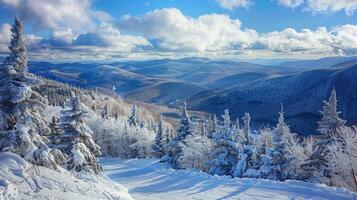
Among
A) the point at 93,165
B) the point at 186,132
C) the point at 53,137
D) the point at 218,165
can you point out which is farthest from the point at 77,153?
the point at 186,132

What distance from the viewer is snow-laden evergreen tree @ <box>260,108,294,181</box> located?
38.9 m

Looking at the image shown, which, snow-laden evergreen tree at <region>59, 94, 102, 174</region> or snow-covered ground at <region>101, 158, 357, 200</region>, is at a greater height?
snow-laden evergreen tree at <region>59, 94, 102, 174</region>

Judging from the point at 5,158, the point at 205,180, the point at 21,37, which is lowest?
the point at 205,180

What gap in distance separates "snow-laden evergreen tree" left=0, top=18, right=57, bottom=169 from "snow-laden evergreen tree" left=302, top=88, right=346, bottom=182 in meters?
26.2

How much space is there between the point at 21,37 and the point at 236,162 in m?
29.9

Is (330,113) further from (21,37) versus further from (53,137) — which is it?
(21,37)

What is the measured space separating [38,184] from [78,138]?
1154cm

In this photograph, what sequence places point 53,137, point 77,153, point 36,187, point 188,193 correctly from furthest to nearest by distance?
1. point 53,137
2. point 188,193
3. point 77,153
4. point 36,187

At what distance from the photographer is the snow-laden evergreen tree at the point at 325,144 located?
118 ft

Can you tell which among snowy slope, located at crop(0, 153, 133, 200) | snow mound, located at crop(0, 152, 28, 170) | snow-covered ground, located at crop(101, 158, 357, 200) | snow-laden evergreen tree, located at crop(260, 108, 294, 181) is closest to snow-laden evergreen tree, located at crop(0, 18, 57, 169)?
snow mound, located at crop(0, 152, 28, 170)

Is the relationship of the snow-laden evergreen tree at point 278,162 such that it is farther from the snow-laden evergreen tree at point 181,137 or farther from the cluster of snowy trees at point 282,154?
the snow-laden evergreen tree at point 181,137

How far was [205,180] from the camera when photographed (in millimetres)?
30234

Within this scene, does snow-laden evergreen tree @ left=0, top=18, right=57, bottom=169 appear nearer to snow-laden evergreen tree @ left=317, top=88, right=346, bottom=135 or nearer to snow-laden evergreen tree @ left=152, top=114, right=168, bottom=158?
snow-laden evergreen tree @ left=317, top=88, right=346, bottom=135

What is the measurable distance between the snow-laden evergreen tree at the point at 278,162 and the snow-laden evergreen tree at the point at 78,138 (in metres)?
19.2
